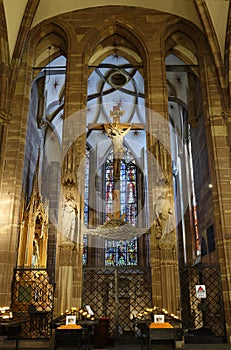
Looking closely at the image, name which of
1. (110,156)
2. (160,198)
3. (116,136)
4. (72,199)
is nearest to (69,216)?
(72,199)

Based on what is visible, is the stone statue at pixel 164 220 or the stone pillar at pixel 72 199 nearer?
the stone pillar at pixel 72 199

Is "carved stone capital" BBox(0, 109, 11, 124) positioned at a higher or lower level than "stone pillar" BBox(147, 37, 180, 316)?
higher

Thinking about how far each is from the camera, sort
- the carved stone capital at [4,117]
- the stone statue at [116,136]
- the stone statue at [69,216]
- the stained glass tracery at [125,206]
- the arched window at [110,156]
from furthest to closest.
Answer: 1. the stained glass tracery at [125,206]
2. the arched window at [110,156]
3. the stone statue at [116,136]
4. the carved stone capital at [4,117]
5. the stone statue at [69,216]

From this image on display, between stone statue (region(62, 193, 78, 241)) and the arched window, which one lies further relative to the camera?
the arched window

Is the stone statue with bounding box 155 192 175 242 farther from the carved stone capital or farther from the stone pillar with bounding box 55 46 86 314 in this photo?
Answer: the carved stone capital

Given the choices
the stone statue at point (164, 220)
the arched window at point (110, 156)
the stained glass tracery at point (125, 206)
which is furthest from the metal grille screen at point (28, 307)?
the stained glass tracery at point (125, 206)

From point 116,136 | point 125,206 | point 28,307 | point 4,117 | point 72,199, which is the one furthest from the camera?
point 125,206

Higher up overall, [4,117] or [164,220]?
[4,117]

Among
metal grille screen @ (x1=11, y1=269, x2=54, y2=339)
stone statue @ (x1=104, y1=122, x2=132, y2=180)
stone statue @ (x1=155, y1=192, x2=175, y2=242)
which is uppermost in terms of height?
stone statue @ (x1=104, y1=122, x2=132, y2=180)

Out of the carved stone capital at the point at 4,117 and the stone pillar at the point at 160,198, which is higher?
the carved stone capital at the point at 4,117

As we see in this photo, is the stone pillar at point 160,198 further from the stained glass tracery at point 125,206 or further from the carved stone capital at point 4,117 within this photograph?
the stained glass tracery at point 125,206

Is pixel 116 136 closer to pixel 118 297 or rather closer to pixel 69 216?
pixel 69 216

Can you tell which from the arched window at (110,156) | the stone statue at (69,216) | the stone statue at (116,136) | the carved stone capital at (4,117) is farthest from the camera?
the arched window at (110,156)

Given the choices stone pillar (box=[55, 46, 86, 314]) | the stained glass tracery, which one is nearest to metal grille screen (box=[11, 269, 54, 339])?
stone pillar (box=[55, 46, 86, 314])
